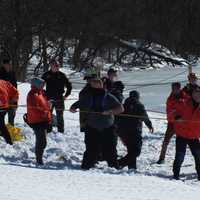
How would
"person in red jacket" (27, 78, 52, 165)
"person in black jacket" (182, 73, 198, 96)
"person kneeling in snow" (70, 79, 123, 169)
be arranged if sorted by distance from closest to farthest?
"person kneeling in snow" (70, 79, 123, 169), "person in red jacket" (27, 78, 52, 165), "person in black jacket" (182, 73, 198, 96)

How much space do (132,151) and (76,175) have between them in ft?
6.63

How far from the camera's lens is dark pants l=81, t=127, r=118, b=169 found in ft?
32.5

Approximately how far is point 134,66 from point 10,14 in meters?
12.0

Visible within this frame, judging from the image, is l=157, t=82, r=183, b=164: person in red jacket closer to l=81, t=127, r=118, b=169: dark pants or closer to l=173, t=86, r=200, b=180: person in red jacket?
l=173, t=86, r=200, b=180: person in red jacket

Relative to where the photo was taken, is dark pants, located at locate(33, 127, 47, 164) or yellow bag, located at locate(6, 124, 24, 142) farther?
yellow bag, located at locate(6, 124, 24, 142)

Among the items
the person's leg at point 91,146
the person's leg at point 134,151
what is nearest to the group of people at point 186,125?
the person's leg at point 134,151

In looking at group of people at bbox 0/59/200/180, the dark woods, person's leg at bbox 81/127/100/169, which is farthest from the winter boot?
the dark woods

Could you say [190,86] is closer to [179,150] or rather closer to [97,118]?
[179,150]

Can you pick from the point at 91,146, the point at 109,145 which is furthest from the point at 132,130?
the point at 91,146

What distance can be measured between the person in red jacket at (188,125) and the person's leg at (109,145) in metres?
0.91

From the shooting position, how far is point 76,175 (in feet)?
→ 28.7

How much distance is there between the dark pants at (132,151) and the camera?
10570mm

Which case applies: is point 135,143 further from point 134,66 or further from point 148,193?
point 134,66

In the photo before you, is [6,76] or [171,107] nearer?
[171,107]
